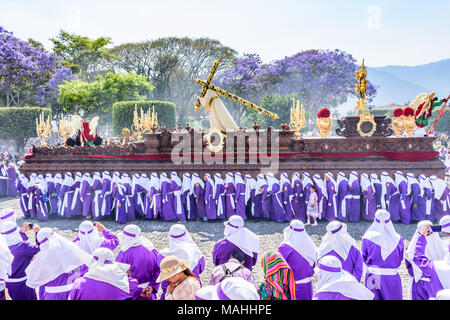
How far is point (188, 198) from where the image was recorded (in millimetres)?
10852

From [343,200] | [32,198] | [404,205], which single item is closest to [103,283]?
[343,200]

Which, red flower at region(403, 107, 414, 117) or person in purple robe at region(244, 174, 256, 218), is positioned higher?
red flower at region(403, 107, 414, 117)

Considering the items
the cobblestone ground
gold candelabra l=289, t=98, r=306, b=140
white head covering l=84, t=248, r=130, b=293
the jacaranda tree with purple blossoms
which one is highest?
the jacaranda tree with purple blossoms

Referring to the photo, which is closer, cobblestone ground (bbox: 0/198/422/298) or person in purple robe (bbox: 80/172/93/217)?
cobblestone ground (bbox: 0/198/422/298)

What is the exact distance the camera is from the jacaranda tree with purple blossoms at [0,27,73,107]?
26.3 m

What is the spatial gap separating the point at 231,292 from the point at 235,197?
7.90m

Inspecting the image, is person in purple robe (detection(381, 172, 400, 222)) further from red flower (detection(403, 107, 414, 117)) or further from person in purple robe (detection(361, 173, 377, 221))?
red flower (detection(403, 107, 414, 117))

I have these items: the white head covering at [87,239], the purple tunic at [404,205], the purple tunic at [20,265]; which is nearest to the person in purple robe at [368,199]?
the purple tunic at [404,205]

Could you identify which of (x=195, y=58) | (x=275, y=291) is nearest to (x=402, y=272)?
(x=275, y=291)

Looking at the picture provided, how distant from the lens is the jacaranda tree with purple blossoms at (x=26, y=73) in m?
26.3

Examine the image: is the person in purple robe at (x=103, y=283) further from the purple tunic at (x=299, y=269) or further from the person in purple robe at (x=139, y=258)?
the purple tunic at (x=299, y=269)

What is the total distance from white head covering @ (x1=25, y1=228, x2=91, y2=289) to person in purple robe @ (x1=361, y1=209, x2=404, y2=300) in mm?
4071

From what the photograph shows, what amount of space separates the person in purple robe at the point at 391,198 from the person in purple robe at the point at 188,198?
19.5 feet

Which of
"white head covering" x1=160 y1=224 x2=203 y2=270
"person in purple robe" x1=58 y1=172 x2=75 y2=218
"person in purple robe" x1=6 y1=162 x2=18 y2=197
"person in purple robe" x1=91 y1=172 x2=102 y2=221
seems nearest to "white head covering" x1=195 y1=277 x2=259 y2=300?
"white head covering" x1=160 y1=224 x2=203 y2=270
